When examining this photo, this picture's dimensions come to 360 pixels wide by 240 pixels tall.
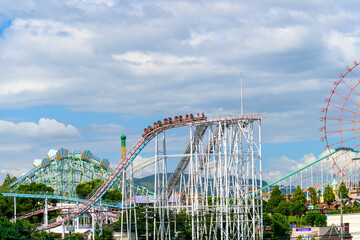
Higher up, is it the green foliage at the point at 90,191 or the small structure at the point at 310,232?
the green foliage at the point at 90,191

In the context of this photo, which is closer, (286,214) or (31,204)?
(31,204)

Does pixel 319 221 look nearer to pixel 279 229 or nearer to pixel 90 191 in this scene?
pixel 279 229

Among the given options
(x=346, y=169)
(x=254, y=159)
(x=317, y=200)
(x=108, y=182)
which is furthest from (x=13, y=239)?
(x=346, y=169)

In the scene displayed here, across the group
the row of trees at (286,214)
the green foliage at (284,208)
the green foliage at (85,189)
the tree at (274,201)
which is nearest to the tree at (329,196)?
the row of trees at (286,214)

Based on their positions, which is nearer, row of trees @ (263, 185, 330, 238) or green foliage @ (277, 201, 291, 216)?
row of trees @ (263, 185, 330, 238)

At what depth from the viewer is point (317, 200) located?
11562 centimetres

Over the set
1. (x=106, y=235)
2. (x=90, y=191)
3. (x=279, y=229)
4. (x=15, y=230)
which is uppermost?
(x=90, y=191)

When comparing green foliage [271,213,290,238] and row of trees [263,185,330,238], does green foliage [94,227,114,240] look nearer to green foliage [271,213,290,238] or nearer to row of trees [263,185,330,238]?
row of trees [263,185,330,238]

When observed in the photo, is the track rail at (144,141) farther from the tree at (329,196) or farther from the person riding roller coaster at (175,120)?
the tree at (329,196)

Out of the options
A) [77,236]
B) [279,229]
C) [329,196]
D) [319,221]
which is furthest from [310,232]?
[329,196]

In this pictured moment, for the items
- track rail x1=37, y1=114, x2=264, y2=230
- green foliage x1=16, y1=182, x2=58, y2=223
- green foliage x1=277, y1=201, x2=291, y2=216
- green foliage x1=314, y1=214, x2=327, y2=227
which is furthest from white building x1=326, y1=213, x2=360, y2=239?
green foliage x1=16, y1=182, x2=58, y2=223

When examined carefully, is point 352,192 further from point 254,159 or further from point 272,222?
point 254,159

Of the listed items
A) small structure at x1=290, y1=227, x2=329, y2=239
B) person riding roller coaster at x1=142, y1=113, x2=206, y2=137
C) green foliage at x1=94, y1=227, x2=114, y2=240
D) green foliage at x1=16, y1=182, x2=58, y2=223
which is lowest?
small structure at x1=290, y1=227, x2=329, y2=239

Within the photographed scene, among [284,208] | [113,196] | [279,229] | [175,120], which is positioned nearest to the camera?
[175,120]
